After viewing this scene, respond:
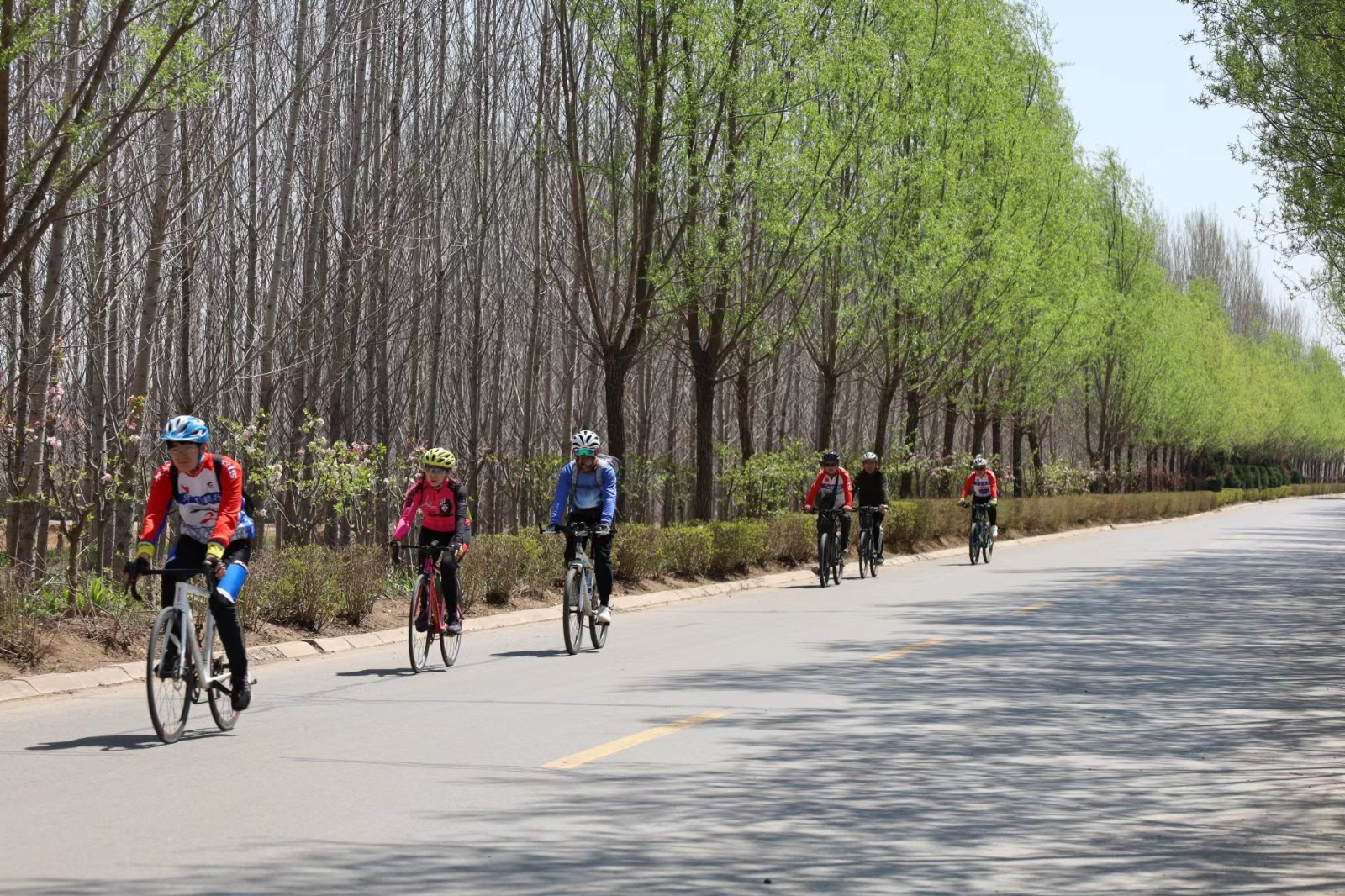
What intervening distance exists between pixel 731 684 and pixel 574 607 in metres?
2.95

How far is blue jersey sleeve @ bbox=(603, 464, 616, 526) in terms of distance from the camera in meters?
14.9

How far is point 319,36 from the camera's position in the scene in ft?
97.8

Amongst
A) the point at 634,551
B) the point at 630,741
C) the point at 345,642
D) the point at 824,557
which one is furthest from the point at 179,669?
the point at 824,557

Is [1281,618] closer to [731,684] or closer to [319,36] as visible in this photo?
[731,684]

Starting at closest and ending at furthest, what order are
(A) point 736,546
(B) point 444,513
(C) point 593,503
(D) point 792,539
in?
1. (B) point 444,513
2. (C) point 593,503
3. (A) point 736,546
4. (D) point 792,539

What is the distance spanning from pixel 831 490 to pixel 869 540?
2728 millimetres

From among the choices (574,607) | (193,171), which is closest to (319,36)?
(193,171)

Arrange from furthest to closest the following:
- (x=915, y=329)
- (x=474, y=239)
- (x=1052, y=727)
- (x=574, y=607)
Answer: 1. (x=474, y=239)
2. (x=915, y=329)
3. (x=574, y=607)
4. (x=1052, y=727)

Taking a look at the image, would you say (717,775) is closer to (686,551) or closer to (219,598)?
(219,598)

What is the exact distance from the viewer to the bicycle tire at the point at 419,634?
1292cm

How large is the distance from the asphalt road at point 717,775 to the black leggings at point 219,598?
0.47m

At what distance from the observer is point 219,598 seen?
9461 millimetres

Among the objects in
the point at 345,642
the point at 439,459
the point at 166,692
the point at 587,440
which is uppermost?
the point at 587,440

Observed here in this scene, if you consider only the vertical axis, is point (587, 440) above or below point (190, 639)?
above
